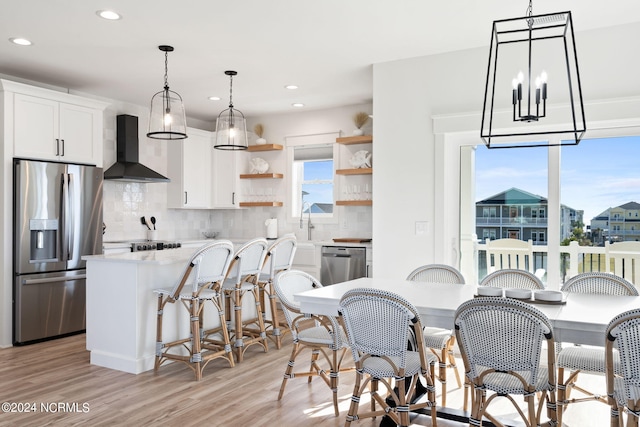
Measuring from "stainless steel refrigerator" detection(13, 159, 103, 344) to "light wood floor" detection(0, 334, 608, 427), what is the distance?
567 millimetres

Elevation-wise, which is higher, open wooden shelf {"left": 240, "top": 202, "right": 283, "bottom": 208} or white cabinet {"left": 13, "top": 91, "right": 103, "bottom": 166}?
white cabinet {"left": 13, "top": 91, "right": 103, "bottom": 166}

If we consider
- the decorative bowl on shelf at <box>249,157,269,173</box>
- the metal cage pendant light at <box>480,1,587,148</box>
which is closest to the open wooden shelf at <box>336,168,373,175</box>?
the decorative bowl on shelf at <box>249,157,269,173</box>

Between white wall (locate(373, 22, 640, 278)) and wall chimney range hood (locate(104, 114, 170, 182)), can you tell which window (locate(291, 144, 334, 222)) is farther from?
white wall (locate(373, 22, 640, 278))

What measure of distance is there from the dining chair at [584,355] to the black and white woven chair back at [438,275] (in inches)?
27.1

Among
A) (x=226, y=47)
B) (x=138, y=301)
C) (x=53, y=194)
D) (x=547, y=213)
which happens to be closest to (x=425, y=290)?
(x=547, y=213)

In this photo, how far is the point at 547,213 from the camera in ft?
14.2

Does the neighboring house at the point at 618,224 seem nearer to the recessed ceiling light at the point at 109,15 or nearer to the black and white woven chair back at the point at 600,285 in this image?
the black and white woven chair back at the point at 600,285

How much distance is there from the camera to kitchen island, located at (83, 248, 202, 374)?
12.8 ft

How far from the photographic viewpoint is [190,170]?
7004 millimetres

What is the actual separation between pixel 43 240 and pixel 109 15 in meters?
2.34

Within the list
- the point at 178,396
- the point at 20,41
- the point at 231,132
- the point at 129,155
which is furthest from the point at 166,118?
the point at 129,155

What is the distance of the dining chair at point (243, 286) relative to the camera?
14.1ft

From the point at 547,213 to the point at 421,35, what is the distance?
179cm

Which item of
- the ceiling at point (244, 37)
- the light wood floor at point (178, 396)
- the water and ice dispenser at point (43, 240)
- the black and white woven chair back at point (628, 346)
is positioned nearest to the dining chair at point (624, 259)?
the light wood floor at point (178, 396)
